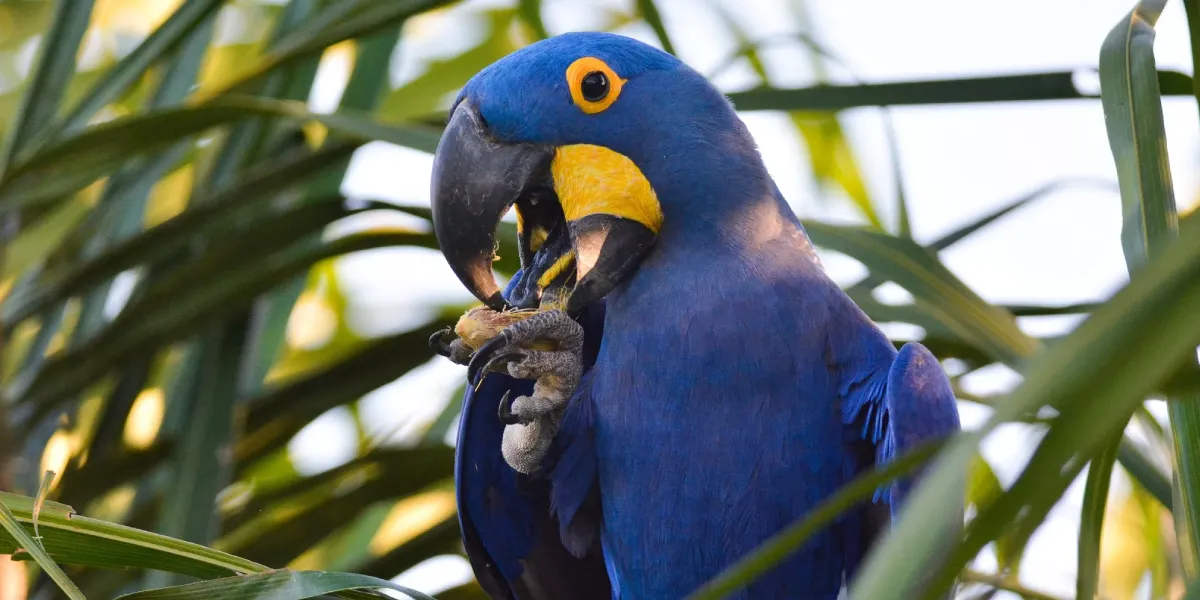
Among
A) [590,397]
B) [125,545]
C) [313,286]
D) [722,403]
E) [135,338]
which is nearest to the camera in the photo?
[125,545]

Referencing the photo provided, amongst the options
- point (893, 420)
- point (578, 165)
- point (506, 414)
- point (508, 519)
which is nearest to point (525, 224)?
point (578, 165)

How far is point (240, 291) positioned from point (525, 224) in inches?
21.4

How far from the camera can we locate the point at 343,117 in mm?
1431

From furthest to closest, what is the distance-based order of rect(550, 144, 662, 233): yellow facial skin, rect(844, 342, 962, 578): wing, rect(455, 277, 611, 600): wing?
1. rect(455, 277, 611, 600): wing
2. rect(550, 144, 662, 233): yellow facial skin
3. rect(844, 342, 962, 578): wing

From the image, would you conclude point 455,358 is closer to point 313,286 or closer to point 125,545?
point 125,545

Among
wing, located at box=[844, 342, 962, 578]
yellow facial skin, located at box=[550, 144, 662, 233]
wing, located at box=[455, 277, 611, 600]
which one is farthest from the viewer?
wing, located at box=[455, 277, 611, 600]

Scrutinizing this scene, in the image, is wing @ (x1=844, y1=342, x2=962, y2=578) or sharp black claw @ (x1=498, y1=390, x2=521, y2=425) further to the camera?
sharp black claw @ (x1=498, y1=390, x2=521, y2=425)

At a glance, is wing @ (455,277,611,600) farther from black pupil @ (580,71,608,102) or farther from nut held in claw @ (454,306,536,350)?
black pupil @ (580,71,608,102)

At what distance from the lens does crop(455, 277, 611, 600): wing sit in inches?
54.9

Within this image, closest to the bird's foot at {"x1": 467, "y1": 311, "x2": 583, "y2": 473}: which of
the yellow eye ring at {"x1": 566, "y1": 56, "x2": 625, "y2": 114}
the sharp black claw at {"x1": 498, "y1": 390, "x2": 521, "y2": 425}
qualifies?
the sharp black claw at {"x1": 498, "y1": 390, "x2": 521, "y2": 425}

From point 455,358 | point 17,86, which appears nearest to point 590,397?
point 455,358

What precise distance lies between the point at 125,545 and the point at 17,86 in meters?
2.16

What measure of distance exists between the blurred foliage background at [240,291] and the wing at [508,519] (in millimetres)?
166

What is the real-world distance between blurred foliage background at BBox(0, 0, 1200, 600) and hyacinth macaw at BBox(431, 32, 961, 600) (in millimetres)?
97
